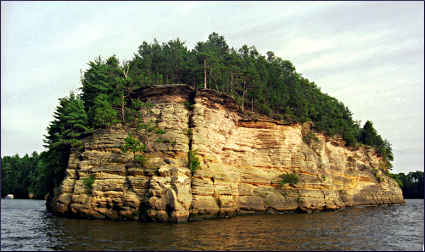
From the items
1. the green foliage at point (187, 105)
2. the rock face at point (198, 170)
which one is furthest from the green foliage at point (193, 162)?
the green foliage at point (187, 105)

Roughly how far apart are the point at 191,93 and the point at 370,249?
28.0 meters

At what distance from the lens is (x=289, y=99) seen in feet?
190

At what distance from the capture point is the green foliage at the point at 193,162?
35.6 metres

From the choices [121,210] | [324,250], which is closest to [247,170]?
[121,210]

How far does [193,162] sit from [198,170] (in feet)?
3.56

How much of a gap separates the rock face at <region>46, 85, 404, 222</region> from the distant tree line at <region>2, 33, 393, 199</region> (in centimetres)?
305

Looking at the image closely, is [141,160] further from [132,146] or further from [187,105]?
[187,105]

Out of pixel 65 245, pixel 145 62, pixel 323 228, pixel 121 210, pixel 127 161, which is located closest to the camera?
pixel 65 245

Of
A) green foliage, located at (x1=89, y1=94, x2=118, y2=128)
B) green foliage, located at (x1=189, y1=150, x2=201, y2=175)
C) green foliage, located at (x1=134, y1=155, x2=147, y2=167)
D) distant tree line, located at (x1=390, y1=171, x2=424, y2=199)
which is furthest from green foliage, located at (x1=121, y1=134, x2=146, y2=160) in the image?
distant tree line, located at (x1=390, y1=171, x2=424, y2=199)

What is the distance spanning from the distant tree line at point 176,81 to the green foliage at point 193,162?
951 cm

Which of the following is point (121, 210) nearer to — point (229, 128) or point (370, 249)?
point (229, 128)

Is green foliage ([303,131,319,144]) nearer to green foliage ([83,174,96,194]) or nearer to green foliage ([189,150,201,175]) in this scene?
green foliage ([189,150,201,175])

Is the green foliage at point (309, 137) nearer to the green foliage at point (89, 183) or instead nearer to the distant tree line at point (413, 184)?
the green foliage at point (89, 183)

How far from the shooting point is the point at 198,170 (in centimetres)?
3594
